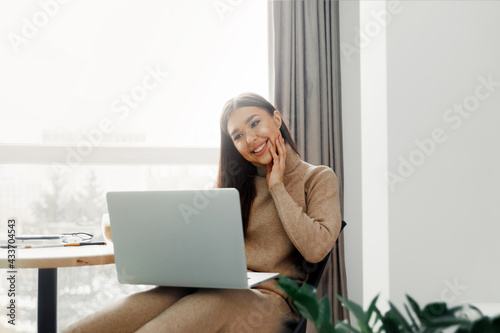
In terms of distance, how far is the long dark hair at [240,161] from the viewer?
1.63 meters

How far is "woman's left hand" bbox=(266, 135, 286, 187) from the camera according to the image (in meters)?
1.52

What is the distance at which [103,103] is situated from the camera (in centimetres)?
254

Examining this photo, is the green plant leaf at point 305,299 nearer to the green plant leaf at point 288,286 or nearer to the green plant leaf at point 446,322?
the green plant leaf at point 288,286

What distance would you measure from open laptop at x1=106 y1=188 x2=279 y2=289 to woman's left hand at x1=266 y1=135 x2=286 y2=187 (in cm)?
35

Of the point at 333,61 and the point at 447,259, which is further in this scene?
the point at 333,61

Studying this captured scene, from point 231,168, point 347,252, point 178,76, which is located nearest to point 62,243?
point 231,168

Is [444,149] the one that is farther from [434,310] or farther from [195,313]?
[434,310]

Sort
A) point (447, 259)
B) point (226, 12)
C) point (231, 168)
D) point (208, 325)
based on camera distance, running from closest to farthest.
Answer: point (208, 325) < point (231, 168) < point (447, 259) < point (226, 12)

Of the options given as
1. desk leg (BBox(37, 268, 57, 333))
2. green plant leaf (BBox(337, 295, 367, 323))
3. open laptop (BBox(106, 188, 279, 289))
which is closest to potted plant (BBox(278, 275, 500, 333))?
green plant leaf (BBox(337, 295, 367, 323))

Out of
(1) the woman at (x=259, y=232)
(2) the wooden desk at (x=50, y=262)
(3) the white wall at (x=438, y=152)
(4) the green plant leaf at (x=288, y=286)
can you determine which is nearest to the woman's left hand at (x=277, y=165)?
(1) the woman at (x=259, y=232)

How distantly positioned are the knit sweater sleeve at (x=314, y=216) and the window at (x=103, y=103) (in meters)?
1.15

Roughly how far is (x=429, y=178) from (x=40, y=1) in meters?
2.16

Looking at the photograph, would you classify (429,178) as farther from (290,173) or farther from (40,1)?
(40,1)

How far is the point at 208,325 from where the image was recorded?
1.16 m
